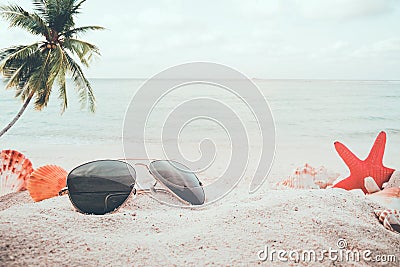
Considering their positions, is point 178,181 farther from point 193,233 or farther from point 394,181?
point 394,181

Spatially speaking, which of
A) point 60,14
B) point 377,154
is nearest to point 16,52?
point 60,14

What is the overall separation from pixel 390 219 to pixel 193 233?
0.56m

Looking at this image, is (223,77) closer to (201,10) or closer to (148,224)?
(201,10)

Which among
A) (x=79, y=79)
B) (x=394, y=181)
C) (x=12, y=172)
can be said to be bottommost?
(x=12, y=172)

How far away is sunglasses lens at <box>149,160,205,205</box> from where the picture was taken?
1.38 meters

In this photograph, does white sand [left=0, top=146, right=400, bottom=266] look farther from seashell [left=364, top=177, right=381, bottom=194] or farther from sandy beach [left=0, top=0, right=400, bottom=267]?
seashell [left=364, top=177, right=381, bottom=194]

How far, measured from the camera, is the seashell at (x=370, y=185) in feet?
5.19

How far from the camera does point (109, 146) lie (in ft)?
10.7

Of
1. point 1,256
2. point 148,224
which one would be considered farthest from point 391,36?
point 1,256

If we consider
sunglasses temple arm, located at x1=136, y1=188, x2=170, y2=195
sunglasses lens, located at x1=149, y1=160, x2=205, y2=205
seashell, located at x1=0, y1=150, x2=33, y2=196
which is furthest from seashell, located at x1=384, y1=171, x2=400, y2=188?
seashell, located at x1=0, y1=150, x2=33, y2=196

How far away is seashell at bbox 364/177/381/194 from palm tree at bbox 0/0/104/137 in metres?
1.66

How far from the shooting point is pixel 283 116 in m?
5.16

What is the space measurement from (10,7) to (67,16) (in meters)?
0.28

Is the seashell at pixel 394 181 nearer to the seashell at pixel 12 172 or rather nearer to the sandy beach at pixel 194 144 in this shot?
the sandy beach at pixel 194 144
